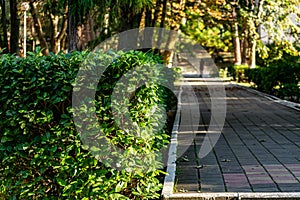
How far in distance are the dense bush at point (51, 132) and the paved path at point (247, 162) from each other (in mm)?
1311

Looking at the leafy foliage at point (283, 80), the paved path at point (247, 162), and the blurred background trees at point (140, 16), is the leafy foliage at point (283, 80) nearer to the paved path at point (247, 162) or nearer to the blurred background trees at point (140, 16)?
the blurred background trees at point (140, 16)

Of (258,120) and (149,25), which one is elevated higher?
(149,25)

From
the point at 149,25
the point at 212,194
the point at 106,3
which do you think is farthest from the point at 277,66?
the point at 212,194

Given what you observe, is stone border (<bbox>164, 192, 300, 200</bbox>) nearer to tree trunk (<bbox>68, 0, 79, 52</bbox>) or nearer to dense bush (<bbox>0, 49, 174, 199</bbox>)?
dense bush (<bbox>0, 49, 174, 199</bbox>)

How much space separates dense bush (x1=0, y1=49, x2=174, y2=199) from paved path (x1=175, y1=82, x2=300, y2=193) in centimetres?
131

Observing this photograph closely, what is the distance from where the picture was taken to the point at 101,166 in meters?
4.73

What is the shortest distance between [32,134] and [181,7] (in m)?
16.3

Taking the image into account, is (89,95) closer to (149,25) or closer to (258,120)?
(258,120)

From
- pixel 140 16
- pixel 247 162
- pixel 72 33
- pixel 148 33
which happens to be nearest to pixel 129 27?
pixel 140 16

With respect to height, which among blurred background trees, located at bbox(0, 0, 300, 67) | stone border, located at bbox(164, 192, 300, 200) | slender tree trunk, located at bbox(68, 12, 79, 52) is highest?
blurred background trees, located at bbox(0, 0, 300, 67)

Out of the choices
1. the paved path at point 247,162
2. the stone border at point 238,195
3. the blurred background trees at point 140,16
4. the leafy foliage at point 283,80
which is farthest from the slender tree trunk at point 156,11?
the stone border at point 238,195

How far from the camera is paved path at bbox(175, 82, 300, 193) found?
577 cm

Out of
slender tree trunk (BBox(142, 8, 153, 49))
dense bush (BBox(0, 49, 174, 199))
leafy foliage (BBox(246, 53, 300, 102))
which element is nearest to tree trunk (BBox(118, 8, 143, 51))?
slender tree trunk (BBox(142, 8, 153, 49))

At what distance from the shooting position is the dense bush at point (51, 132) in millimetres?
4535
